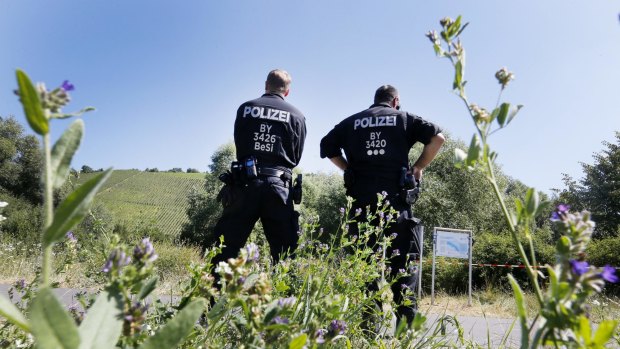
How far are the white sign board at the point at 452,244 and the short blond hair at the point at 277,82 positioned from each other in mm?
7982

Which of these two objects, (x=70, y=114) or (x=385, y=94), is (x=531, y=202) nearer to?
(x=70, y=114)

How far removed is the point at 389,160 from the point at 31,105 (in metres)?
3.84

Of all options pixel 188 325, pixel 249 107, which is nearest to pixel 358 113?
pixel 249 107

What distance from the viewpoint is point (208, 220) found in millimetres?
27391

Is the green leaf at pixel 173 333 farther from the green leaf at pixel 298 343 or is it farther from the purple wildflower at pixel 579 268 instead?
the purple wildflower at pixel 579 268

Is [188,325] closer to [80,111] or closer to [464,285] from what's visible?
[80,111]

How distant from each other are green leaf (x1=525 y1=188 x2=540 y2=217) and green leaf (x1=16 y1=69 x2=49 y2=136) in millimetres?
546

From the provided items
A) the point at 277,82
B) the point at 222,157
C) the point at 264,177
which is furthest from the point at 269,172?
the point at 222,157

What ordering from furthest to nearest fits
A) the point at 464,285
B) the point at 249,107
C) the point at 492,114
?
the point at 464,285, the point at 249,107, the point at 492,114

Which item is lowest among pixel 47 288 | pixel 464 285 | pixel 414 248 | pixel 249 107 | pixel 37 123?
pixel 464 285

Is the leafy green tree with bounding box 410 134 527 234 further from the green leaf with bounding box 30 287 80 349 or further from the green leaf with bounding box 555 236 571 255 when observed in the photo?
the green leaf with bounding box 30 287 80 349

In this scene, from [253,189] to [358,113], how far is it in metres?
1.38

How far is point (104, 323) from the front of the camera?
438 mm

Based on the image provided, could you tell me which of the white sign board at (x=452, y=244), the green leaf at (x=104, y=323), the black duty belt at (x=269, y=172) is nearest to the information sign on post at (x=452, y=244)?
the white sign board at (x=452, y=244)
